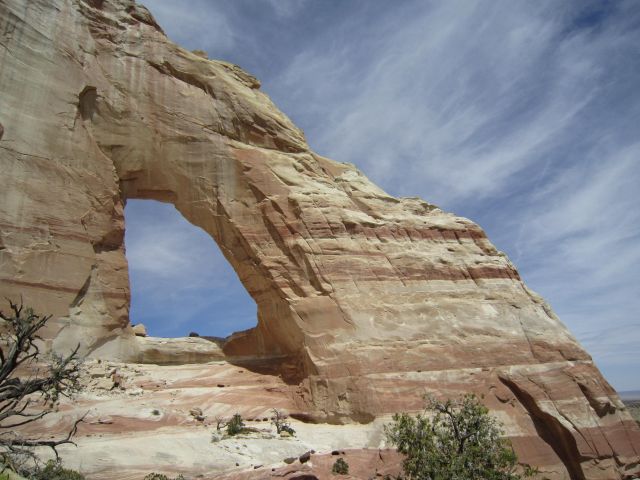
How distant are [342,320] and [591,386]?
10.7 metres

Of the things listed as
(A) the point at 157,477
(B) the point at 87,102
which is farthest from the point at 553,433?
(B) the point at 87,102

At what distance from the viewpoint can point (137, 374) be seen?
19062 millimetres

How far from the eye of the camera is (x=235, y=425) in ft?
52.4

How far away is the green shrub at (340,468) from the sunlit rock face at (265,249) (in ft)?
9.31

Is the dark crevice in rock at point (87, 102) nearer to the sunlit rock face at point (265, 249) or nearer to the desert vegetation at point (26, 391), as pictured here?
the sunlit rock face at point (265, 249)

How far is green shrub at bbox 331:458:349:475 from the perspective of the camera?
1478cm

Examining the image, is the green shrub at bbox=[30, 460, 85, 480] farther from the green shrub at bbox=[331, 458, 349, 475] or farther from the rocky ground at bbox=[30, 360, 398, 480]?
the green shrub at bbox=[331, 458, 349, 475]

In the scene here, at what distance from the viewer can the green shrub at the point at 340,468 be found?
14781 mm

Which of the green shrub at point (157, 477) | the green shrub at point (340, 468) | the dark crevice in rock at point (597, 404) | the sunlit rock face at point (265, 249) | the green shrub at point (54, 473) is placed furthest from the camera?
the dark crevice in rock at point (597, 404)

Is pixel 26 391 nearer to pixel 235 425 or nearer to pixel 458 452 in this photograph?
pixel 235 425

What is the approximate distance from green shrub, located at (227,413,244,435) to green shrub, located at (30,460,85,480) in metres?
5.01

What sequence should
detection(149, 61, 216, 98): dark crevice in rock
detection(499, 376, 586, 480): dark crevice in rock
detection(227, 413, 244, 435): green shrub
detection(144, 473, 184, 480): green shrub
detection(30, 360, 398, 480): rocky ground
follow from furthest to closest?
1. detection(149, 61, 216, 98): dark crevice in rock
2. detection(499, 376, 586, 480): dark crevice in rock
3. detection(227, 413, 244, 435): green shrub
4. detection(30, 360, 398, 480): rocky ground
5. detection(144, 473, 184, 480): green shrub

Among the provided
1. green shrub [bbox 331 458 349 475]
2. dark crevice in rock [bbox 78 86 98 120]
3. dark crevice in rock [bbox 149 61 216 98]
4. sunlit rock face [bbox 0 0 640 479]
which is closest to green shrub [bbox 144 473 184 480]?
green shrub [bbox 331 458 349 475]

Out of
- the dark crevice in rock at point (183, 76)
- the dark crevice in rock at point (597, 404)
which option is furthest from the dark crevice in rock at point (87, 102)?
the dark crevice in rock at point (597, 404)
